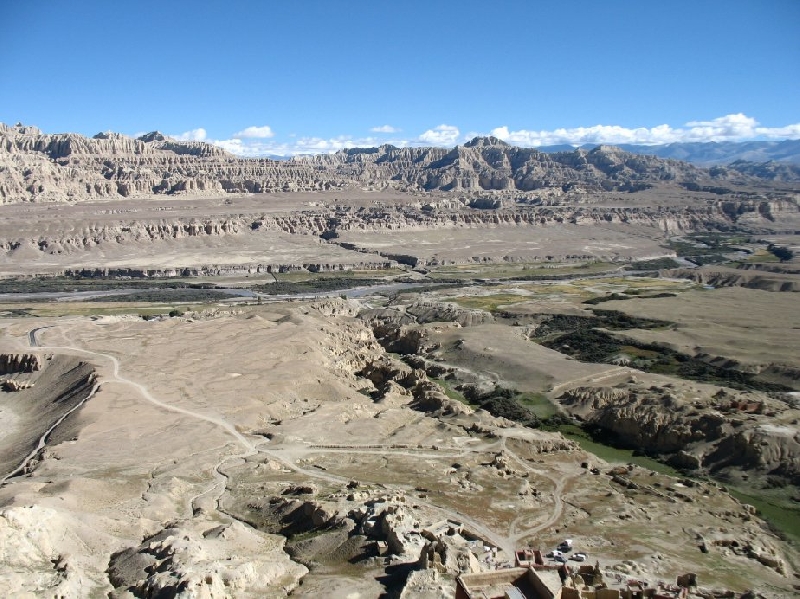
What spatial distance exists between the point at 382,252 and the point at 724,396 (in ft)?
396

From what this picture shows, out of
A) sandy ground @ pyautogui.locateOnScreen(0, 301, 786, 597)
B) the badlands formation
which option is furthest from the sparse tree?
sandy ground @ pyautogui.locateOnScreen(0, 301, 786, 597)

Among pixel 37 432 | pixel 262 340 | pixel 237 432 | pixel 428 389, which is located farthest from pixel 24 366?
pixel 428 389

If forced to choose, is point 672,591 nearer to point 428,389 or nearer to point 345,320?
point 428,389

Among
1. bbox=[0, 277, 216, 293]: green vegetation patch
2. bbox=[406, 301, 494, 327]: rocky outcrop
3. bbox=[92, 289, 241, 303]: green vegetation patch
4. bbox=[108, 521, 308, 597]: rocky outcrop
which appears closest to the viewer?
bbox=[108, 521, 308, 597]: rocky outcrop

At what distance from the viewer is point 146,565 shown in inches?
1168

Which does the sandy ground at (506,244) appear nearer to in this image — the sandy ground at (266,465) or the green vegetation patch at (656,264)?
the green vegetation patch at (656,264)

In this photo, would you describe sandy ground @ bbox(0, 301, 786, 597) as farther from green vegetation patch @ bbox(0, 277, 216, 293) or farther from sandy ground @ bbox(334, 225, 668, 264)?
sandy ground @ bbox(334, 225, 668, 264)

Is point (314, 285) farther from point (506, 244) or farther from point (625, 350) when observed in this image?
point (625, 350)

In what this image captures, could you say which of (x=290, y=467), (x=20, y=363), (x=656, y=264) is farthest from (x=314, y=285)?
(x=290, y=467)

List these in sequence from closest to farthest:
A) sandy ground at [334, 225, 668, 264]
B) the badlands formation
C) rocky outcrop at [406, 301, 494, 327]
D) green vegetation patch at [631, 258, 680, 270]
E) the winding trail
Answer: the badlands formation
the winding trail
rocky outcrop at [406, 301, 494, 327]
green vegetation patch at [631, 258, 680, 270]
sandy ground at [334, 225, 668, 264]

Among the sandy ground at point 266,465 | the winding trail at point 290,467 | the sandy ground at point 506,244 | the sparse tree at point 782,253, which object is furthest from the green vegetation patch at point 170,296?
the sparse tree at point 782,253

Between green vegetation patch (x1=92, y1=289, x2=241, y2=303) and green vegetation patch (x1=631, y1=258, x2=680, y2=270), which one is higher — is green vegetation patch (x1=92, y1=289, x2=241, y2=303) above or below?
above

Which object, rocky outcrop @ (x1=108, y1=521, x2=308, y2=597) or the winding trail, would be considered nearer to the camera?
rocky outcrop @ (x1=108, y1=521, x2=308, y2=597)

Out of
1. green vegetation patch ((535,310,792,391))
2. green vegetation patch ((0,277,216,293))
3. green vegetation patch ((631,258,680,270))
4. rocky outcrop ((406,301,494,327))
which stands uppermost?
green vegetation patch ((0,277,216,293))
